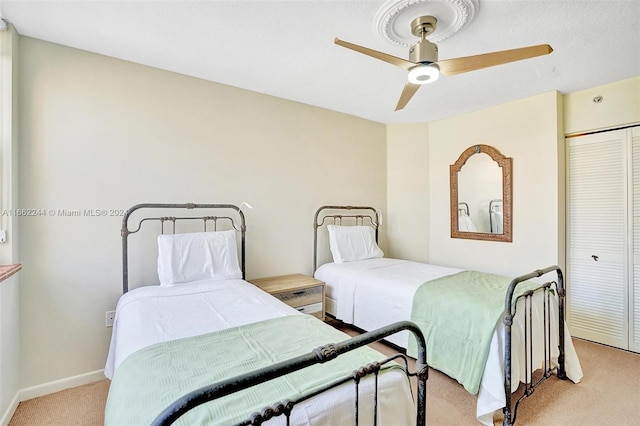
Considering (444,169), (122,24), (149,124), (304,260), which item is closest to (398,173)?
(444,169)

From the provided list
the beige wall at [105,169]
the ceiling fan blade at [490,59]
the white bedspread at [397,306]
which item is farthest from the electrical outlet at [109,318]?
the ceiling fan blade at [490,59]

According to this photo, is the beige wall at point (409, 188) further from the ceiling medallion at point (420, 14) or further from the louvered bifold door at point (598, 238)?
the ceiling medallion at point (420, 14)

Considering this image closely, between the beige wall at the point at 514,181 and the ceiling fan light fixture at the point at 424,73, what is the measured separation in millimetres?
2046

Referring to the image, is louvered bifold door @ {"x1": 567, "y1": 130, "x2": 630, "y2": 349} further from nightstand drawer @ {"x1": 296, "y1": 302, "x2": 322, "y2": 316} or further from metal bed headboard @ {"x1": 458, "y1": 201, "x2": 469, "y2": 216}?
nightstand drawer @ {"x1": 296, "y1": 302, "x2": 322, "y2": 316}

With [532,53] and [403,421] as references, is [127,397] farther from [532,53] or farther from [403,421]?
[532,53]

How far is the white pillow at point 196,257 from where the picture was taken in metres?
2.35

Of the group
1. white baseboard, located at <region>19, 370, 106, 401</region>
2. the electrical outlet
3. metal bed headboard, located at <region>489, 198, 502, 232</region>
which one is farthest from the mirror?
white baseboard, located at <region>19, 370, 106, 401</region>

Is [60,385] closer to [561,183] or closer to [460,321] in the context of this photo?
[460,321]

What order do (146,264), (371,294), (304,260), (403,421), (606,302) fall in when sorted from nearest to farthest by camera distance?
(403,421), (146,264), (371,294), (606,302), (304,260)

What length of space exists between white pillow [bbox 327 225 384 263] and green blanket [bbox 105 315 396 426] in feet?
6.06

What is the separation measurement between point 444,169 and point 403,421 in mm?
3408

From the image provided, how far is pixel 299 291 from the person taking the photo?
9.45ft

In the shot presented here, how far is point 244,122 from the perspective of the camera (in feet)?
10.00

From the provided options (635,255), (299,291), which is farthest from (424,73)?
(635,255)
